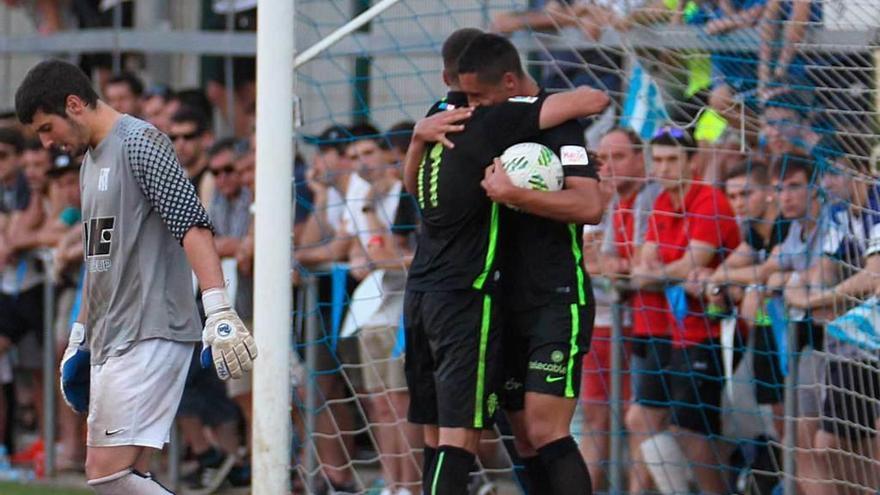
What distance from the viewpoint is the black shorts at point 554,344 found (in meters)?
6.46

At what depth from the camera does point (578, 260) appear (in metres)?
6.58

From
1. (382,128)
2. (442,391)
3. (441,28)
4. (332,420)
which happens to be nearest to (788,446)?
(442,391)

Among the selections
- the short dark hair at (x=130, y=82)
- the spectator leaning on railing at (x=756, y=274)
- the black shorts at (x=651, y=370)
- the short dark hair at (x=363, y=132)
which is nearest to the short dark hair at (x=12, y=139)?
the short dark hair at (x=130, y=82)

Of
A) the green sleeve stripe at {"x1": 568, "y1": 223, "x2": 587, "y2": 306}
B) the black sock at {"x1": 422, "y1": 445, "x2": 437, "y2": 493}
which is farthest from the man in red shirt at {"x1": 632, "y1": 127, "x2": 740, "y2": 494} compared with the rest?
the black sock at {"x1": 422, "y1": 445, "x2": 437, "y2": 493}

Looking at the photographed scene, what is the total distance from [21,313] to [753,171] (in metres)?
4.65

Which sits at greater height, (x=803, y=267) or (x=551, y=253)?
(x=551, y=253)

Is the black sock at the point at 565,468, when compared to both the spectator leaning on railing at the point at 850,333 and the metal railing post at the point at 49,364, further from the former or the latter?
the metal railing post at the point at 49,364

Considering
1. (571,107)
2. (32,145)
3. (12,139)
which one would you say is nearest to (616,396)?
(571,107)

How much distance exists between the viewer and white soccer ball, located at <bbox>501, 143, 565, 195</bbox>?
6340 millimetres

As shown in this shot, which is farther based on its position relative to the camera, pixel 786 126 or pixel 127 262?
pixel 786 126

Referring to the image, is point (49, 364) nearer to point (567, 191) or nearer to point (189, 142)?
point (189, 142)

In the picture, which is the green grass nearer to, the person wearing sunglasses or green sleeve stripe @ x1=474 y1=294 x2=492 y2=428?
the person wearing sunglasses

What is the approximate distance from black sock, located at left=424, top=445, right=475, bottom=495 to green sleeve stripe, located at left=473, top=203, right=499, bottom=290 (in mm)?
635

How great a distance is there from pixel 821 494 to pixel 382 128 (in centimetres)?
410
